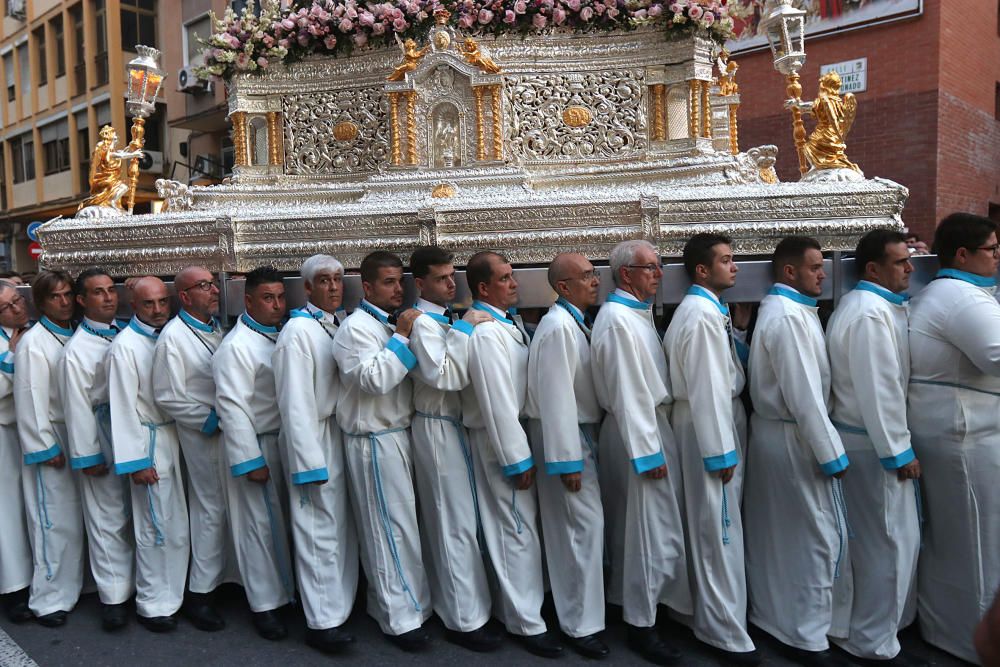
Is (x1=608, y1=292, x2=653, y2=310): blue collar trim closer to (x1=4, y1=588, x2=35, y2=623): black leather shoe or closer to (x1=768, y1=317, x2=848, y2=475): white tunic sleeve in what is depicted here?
(x1=768, y1=317, x2=848, y2=475): white tunic sleeve

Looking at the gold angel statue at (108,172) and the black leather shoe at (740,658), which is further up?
the gold angel statue at (108,172)

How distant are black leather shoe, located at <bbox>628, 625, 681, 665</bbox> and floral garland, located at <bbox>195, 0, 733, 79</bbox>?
407 cm

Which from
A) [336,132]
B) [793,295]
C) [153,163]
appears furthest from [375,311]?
[153,163]

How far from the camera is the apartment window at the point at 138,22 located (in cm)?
2219

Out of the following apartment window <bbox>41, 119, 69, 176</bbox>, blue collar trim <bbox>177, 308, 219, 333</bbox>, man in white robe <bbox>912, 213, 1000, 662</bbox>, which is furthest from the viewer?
apartment window <bbox>41, 119, 69, 176</bbox>

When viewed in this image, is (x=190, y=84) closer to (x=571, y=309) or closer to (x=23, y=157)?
(x=23, y=157)

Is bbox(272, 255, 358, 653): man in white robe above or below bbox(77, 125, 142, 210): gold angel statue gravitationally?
below

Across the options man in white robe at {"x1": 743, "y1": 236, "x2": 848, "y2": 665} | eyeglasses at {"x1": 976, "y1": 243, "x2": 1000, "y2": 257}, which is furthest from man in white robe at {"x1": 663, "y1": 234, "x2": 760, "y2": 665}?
eyeglasses at {"x1": 976, "y1": 243, "x2": 1000, "y2": 257}

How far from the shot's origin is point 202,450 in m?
4.14

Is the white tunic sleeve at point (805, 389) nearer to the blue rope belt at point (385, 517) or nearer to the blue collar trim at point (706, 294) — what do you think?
the blue collar trim at point (706, 294)

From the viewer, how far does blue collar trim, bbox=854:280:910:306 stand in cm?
359

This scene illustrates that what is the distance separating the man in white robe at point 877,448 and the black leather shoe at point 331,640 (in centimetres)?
226

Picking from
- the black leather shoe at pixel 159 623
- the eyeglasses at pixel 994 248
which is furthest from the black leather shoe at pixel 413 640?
the eyeglasses at pixel 994 248

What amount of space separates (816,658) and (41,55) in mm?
29149
